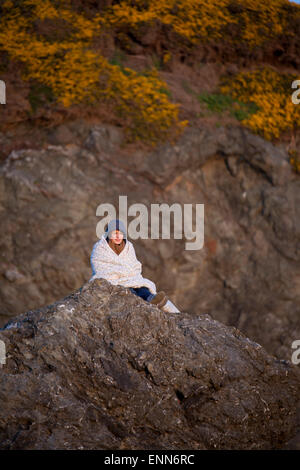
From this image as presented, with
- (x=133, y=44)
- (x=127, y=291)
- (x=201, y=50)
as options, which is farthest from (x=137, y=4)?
(x=127, y=291)

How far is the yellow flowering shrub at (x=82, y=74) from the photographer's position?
932 cm

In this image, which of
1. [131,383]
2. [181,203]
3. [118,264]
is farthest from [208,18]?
[131,383]

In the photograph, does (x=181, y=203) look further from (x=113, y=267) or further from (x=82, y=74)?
(x=113, y=267)

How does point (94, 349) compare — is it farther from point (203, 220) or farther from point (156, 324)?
point (203, 220)

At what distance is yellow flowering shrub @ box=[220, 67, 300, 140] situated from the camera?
397 inches

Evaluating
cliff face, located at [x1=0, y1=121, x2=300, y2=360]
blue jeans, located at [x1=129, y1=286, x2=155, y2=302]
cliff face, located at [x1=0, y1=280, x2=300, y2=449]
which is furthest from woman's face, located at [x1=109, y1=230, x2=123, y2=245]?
cliff face, located at [x1=0, y1=121, x2=300, y2=360]

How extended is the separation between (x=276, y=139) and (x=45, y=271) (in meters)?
5.39

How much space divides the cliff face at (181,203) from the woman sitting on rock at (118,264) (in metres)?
3.38

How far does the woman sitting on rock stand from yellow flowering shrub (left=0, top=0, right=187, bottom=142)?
4.36 metres

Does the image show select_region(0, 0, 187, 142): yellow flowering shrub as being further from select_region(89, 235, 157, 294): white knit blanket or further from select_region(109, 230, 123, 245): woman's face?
select_region(89, 235, 157, 294): white knit blanket

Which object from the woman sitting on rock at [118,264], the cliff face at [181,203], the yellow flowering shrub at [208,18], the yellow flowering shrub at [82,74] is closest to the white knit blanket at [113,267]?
the woman sitting on rock at [118,264]

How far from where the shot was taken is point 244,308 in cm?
952

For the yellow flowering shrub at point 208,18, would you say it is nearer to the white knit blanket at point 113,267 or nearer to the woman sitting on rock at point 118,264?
the woman sitting on rock at point 118,264

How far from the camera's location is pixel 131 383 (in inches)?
138
